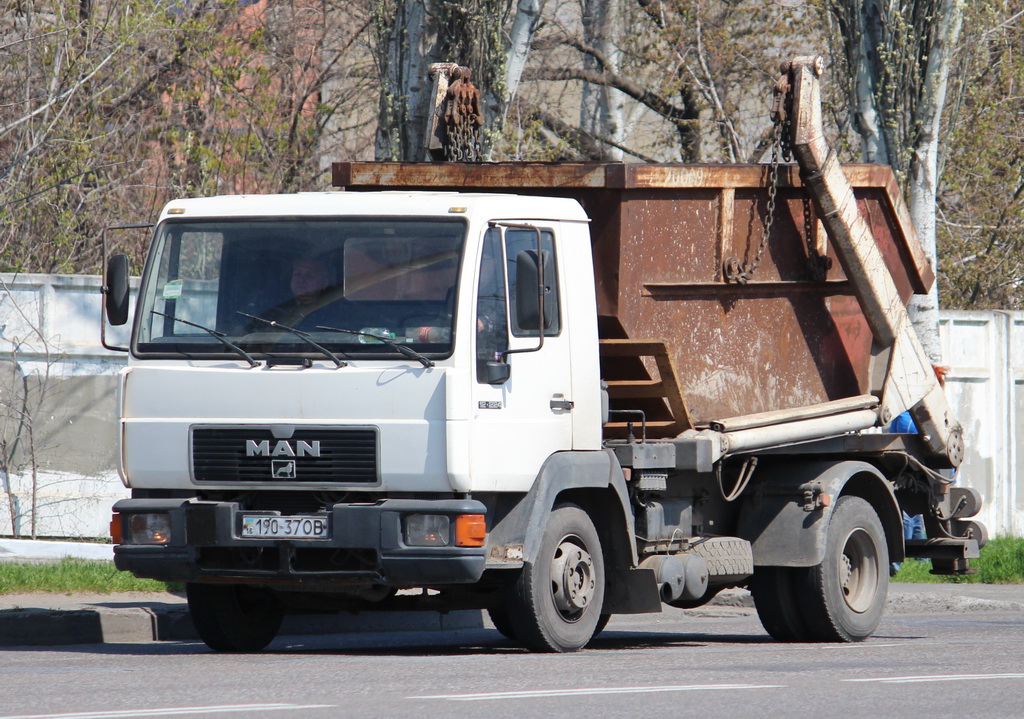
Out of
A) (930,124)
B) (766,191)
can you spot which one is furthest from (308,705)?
(930,124)

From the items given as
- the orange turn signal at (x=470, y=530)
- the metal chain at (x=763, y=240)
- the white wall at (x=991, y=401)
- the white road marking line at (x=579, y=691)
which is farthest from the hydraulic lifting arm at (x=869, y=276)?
the white wall at (x=991, y=401)

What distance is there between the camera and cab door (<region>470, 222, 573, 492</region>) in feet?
27.4

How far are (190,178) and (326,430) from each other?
13.0 metres

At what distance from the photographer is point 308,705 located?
6.40 metres

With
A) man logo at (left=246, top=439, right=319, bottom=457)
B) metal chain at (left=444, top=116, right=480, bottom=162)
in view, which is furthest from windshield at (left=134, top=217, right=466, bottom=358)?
metal chain at (left=444, top=116, right=480, bottom=162)

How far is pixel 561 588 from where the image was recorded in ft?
28.7

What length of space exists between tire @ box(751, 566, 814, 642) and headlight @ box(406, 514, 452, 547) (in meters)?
2.96

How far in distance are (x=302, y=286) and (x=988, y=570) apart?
9.04 meters

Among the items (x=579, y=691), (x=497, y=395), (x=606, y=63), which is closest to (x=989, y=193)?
(x=606, y=63)

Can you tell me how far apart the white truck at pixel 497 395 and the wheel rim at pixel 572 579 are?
0.06 ft

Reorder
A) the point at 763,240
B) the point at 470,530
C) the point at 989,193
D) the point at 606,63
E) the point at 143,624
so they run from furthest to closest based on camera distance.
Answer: the point at 606,63
the point at 989,193
the point at 143,624
the point at 763,240
the point at 470,530

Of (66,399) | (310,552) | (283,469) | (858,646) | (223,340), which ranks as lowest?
(858,646)

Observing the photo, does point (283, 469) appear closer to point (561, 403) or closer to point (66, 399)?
point (561, 403)

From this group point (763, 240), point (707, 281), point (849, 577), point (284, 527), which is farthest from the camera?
point (849, 577)
